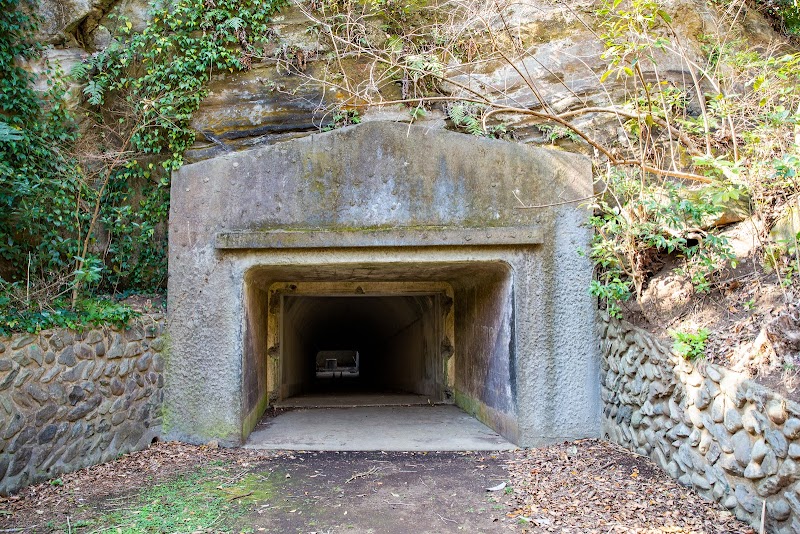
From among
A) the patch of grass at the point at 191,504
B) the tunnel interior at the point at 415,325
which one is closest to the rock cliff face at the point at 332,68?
the tunnel interior at the point at 415,325

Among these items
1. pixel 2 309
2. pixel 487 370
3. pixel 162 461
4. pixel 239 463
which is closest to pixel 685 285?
pixel 487 370

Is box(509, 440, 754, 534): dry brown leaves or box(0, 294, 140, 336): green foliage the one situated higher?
box(0, 294, 140, 336): green foliage

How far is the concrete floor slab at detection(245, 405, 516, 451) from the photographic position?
564cm

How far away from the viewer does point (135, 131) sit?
6.25 meters

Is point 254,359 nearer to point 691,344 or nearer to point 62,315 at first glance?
point 62,315

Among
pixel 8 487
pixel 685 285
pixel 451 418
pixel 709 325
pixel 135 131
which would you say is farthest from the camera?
pixel 451 418

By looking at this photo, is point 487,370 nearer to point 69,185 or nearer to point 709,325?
point 709,325

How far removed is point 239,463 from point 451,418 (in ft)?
9.79

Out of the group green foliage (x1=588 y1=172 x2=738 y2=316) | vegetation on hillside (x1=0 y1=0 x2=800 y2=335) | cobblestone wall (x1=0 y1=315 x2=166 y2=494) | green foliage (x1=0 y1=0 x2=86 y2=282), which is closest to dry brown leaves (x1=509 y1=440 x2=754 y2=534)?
green foliage (x1=588 y1=172 x2=738 y2=316)

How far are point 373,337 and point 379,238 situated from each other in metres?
11.5

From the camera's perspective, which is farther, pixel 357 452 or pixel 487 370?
pixel 487 370

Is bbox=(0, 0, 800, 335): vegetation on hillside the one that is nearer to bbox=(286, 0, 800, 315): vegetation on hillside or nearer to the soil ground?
bbox=(286, 0, 800, 315): vegetation on hillside

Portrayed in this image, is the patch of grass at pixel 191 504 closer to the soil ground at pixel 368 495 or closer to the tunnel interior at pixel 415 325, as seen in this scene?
the soil ground at pixel 368 495

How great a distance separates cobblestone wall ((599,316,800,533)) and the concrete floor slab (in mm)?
1412
